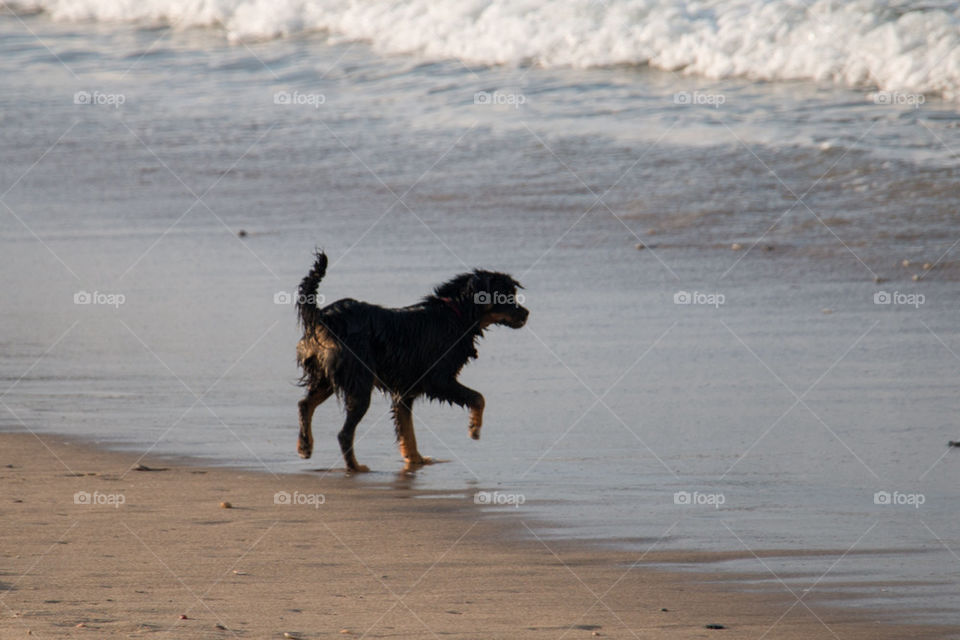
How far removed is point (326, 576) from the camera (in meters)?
4.89

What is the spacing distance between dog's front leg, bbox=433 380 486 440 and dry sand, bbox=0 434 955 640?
0.86 metres

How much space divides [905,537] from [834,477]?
871 mm

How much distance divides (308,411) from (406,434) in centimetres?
51

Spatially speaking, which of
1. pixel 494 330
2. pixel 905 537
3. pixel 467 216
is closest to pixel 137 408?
pixel 494 330

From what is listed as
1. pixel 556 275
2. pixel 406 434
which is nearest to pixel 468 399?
pixel 406 434

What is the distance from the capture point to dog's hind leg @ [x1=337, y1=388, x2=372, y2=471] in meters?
6.95

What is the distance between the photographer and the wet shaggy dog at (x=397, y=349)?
23.1ft

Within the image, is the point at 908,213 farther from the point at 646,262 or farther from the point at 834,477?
the point at 834,477

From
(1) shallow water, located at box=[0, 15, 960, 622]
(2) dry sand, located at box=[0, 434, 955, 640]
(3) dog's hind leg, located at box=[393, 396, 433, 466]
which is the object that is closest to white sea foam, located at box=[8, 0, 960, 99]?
(1) shallow water, located at box=[0, 15, 960, 622]

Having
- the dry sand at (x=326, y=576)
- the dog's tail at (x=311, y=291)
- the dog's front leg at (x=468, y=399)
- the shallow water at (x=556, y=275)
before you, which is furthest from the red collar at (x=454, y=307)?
the dry sand at (x=326, y=576)

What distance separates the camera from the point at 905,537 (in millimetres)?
5309

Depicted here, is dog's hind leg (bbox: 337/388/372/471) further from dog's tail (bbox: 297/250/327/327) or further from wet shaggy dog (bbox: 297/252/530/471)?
dog's tail (bbox: 297/250/327/327)

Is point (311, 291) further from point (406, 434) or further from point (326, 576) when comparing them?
point (326, 576)

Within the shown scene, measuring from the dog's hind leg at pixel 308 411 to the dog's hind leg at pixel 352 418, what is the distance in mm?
145
